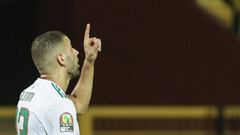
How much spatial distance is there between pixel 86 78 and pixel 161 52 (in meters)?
4.68

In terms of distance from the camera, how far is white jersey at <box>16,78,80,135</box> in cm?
421

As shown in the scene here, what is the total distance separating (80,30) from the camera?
930cm

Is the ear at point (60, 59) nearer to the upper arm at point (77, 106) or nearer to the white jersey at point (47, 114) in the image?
the white jersey at point (47, 114)

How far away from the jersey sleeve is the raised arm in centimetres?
74

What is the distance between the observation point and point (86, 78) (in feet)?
16.9

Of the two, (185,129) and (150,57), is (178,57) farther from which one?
(185,129)

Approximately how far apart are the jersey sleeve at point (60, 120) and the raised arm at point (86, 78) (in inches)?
29.2

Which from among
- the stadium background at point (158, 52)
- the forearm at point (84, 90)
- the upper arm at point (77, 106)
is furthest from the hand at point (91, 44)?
the stadium background at point (158, 52)

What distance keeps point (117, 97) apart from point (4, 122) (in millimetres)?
1441

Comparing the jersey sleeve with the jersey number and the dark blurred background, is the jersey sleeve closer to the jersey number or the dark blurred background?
the jersey number

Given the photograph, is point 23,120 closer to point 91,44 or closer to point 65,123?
point 65,123

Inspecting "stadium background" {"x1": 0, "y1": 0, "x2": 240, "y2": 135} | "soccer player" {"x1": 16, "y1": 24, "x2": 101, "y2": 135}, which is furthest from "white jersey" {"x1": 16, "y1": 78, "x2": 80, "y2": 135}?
"stadium background" {"x1": 0, "y1": 0, "x2": 240, "y2": 135}

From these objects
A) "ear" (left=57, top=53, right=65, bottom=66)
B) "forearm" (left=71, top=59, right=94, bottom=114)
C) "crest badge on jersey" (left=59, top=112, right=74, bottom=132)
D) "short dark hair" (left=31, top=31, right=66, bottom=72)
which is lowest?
"crest badge on jersey" (left=59, top=112, right=74, bottom=132)

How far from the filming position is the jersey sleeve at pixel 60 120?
13.8ft
